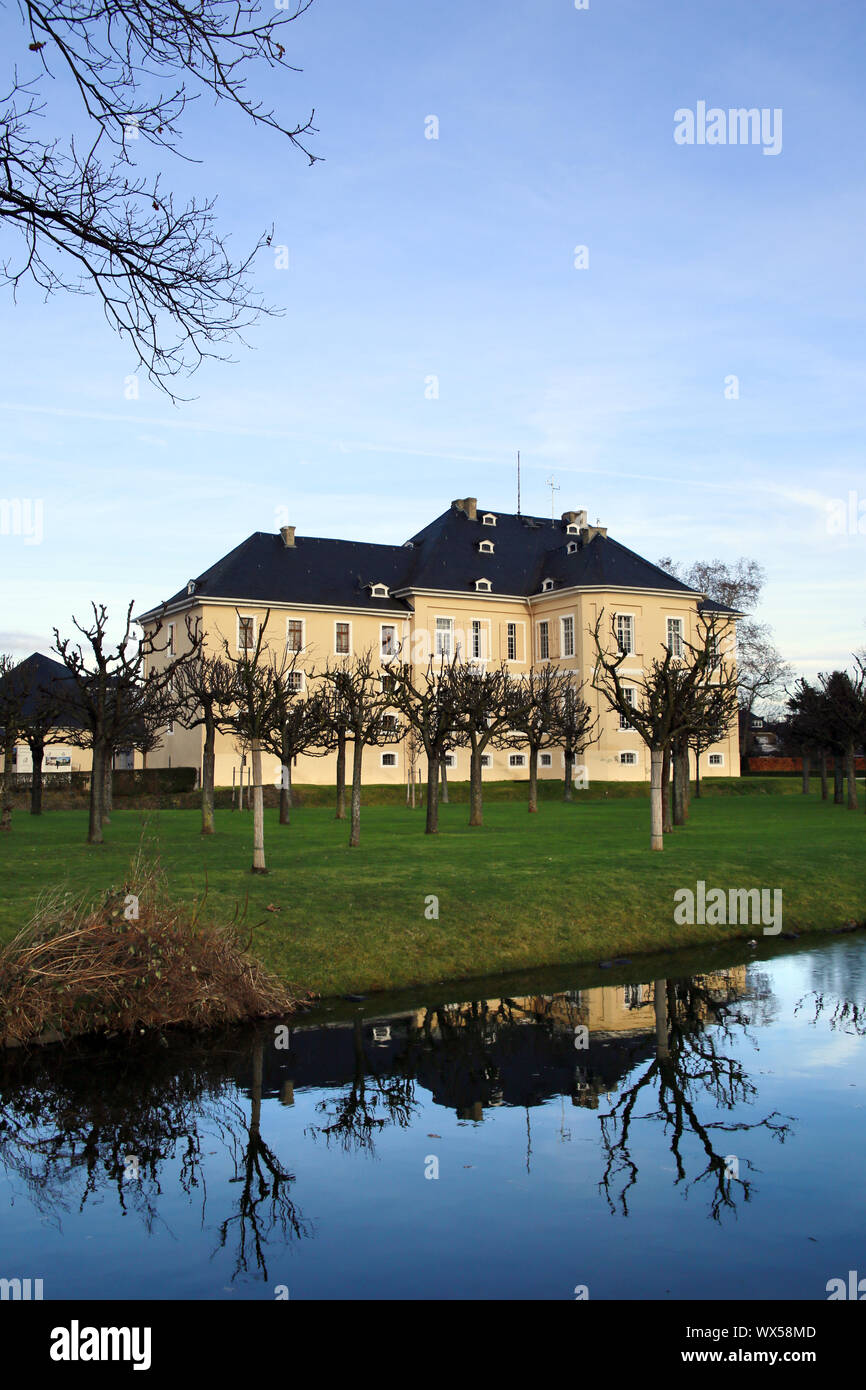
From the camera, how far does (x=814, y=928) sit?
811 inches

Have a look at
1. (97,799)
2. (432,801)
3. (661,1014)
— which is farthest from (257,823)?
(432,801)

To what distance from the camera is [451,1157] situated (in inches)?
360

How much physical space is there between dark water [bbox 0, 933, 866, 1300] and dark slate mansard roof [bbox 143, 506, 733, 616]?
47506mm

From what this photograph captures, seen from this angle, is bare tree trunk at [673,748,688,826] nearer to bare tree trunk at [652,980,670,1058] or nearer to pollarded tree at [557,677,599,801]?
pollarded tree at [557,677,599,801]

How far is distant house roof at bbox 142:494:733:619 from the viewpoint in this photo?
201ft

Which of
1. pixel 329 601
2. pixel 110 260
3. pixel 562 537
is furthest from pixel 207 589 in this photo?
pixel 110 260

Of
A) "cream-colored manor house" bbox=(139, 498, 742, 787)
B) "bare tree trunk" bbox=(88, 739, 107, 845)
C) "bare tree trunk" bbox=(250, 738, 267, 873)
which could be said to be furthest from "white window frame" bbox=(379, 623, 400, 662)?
"bare tree trunk" bbox=(250, 738, 267, 873)

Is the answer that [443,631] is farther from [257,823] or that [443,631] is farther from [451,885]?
[257,823]

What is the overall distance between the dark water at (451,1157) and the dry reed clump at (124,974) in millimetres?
476

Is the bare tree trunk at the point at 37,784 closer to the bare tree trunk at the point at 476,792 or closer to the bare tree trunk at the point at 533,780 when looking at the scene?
the bare tree trunk at the point at 476,792

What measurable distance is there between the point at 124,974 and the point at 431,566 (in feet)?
179

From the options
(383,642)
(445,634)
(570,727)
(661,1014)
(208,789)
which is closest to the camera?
(661,1014)
